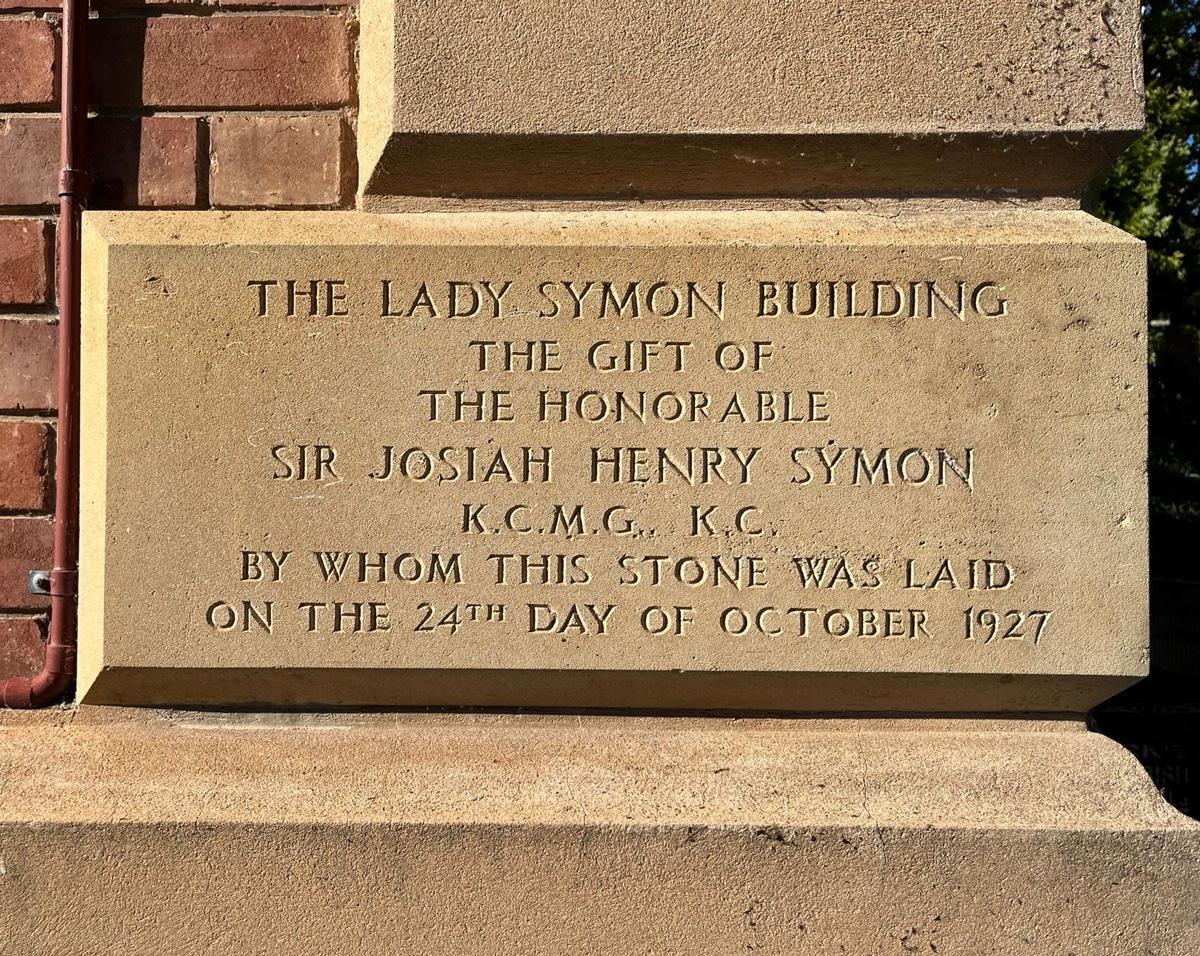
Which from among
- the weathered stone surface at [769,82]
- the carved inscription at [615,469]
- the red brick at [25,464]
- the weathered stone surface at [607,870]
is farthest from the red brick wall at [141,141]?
the weathered stone surface at [607,870]

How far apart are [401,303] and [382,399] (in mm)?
210

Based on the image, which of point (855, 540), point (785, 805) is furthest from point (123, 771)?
point (855, 540)

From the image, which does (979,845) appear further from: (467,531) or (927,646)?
(467,531)

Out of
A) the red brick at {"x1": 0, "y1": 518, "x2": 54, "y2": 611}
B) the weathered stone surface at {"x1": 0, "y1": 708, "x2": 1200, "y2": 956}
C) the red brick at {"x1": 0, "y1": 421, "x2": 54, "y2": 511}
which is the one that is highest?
the red brick at {"x1": 0, "y1": 421, "x2": 54, "y2": 511}

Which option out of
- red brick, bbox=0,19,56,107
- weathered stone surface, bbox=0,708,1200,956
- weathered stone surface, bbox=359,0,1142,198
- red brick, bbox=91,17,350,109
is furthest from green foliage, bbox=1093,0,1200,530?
red brick, bbox=0,19,56,107

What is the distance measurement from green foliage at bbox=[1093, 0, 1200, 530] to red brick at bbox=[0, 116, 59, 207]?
9.10m

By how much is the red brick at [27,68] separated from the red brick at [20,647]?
46.6 inches

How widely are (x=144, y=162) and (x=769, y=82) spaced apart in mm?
1417

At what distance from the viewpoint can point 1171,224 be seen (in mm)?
10539

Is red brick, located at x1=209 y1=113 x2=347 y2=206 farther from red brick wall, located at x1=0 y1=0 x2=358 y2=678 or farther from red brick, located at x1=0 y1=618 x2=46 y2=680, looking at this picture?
red brick, located at x1=0 y1=618 x2=46 y2=680

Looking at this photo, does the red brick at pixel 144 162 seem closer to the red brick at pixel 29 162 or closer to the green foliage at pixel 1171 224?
the red brick at pixel 29 162

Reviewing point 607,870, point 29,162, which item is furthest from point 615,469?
point 29,162

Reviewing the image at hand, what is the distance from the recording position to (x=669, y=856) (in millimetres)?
1959

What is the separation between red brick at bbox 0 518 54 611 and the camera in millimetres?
2254
